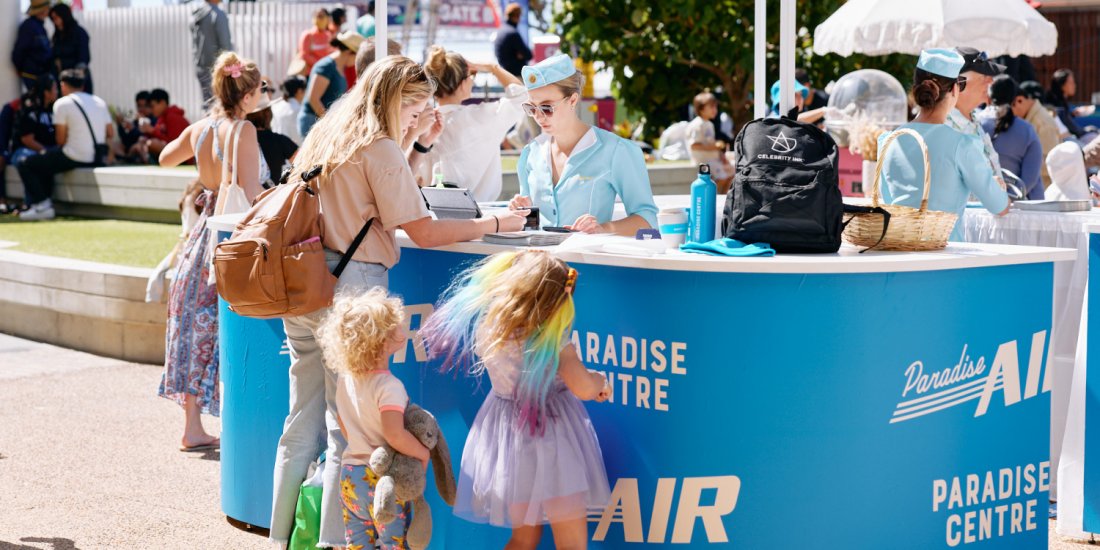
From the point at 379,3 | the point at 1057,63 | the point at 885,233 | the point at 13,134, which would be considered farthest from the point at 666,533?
the point at 1057,63

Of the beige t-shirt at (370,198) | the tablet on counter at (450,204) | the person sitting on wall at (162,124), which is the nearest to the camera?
the beige t-shirt at (370,198)

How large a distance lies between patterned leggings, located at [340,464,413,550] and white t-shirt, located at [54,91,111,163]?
11166 millimetres

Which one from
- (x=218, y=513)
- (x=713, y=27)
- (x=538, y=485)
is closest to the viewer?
(x=538, y=485)

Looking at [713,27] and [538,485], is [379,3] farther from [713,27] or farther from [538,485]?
[713,27]

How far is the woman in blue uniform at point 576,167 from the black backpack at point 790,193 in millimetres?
984

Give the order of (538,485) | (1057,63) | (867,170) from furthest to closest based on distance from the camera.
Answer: (1057,63) → (867,170) → (538,485)

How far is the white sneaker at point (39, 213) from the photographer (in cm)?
1428

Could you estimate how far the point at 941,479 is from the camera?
13.6ft

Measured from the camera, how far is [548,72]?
197 inches

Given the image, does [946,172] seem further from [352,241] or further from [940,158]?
[352,241]

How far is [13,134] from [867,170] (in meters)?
10.6

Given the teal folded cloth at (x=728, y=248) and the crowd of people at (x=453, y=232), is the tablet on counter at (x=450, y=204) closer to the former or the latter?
the crowd of people at (x=453, y=232)

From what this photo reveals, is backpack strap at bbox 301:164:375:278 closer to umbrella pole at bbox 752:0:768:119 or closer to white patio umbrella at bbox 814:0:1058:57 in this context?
umbrella pole at bbox 752:0:768:119

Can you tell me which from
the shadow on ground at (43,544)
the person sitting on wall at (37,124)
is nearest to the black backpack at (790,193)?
the shadow on ground at (43,544)
